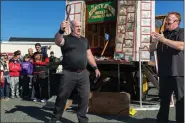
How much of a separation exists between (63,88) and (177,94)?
71.5 inches

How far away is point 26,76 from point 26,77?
3cm

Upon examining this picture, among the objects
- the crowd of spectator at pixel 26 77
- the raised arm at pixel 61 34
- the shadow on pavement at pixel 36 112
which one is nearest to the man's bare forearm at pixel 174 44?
the raised arm at pixel 61 34

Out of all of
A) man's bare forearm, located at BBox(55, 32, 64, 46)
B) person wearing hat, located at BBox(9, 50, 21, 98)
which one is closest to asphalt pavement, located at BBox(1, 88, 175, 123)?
man's bare forearm, located at BBox(55, 32, 64, 46)

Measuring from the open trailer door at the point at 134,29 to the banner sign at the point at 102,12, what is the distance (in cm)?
83

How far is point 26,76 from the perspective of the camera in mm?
9648

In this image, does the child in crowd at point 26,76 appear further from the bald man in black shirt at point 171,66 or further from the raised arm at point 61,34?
the bald man in black shirt at point 171,66

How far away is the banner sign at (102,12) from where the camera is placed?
10.3 meters

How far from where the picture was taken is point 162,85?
16.6 ft

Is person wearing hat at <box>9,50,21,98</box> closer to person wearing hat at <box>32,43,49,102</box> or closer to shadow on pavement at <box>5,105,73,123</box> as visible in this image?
person wearing hat at <box>32,43,49,102</box>

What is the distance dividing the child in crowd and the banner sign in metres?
2.65

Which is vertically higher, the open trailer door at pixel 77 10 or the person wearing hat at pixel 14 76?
the open trailer door at pixel 77 10

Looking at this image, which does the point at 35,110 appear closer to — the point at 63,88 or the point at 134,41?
the point at 63,88

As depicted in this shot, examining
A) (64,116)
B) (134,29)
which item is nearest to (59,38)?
(64,116)

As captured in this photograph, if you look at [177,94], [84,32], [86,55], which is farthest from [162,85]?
[84,32]
